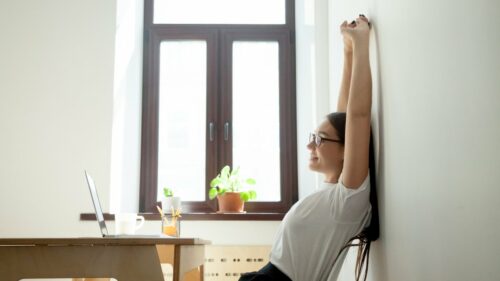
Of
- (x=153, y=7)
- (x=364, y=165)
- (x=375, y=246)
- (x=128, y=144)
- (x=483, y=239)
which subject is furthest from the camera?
(x=153, y=7)

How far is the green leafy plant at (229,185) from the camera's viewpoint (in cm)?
320

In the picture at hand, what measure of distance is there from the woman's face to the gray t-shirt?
0.42 feet

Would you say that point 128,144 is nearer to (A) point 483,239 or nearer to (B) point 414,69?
(B) point 414,69

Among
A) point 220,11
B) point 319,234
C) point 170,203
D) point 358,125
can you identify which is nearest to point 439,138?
point 358,125

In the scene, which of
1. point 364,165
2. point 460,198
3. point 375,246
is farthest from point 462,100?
point 375,246

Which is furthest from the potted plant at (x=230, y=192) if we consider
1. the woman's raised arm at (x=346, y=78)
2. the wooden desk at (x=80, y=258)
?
the wooden desk at (x=80, y=258)

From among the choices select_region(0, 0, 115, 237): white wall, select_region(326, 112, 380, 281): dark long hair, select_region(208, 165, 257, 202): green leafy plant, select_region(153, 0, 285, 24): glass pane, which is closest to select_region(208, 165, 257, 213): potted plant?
select_region(208, 165, 257, 202): green leafy plant

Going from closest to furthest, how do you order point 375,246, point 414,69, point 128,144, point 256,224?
1. point 414,69
2. point 375,246
3. point 256,224
4. point 128,144

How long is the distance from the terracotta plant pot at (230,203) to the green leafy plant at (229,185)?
3 cm

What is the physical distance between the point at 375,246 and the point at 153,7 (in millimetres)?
2585

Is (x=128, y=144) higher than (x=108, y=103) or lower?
lower

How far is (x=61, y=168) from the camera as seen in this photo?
121 inches

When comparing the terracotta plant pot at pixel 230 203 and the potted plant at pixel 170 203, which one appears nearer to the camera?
the potted plant at pixel 170 203

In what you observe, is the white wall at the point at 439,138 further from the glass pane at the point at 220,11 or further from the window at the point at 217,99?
the glass pane at the point at 220,11
